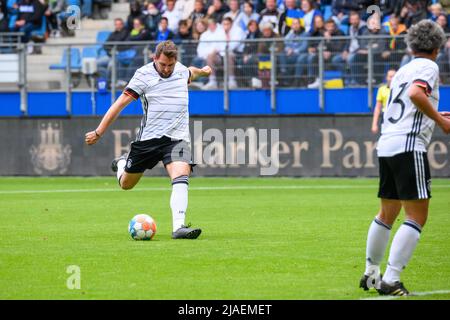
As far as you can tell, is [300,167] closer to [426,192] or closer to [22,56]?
[22,56]

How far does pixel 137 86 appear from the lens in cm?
1343

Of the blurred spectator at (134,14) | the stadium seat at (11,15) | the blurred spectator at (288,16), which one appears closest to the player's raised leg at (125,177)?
the blurred spectator at (288,16)

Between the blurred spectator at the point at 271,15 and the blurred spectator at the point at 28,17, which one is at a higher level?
the blurred spectator at the point at 28,17

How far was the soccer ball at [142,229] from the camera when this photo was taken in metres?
13.1

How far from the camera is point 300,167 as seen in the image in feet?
86.6

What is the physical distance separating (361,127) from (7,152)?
9286 millimetres

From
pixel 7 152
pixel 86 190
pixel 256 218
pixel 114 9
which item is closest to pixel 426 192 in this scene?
pixel 256 218

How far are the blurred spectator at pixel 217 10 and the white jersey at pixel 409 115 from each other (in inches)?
799

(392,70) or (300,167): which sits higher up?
(392,70)

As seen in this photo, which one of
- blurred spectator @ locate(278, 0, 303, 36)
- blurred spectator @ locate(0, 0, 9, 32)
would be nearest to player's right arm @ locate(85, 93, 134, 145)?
blurred spectator @ locate(278, 0, 303, 36)

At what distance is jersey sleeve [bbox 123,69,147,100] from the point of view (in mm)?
13383

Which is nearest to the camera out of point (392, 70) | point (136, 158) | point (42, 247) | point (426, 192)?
point (426, 192)

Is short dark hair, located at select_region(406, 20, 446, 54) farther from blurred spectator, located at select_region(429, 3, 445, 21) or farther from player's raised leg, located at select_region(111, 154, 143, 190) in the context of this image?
blurred spectator, located at select_region(429, 3, 445, 21)

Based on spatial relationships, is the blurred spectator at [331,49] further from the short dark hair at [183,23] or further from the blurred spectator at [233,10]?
the short dark hair at [183,23]
